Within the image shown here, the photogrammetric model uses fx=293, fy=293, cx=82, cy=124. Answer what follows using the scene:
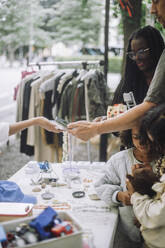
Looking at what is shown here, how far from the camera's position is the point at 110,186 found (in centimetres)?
174

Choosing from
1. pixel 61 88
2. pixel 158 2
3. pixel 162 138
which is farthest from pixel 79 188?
pixel 61 88

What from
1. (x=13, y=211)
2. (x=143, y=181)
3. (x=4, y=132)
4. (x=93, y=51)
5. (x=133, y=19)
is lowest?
(x=13, y=211)

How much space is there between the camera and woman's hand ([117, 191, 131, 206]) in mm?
1621

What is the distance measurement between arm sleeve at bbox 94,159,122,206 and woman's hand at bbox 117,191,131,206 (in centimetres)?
3

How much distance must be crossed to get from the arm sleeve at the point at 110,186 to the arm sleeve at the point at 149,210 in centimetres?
31

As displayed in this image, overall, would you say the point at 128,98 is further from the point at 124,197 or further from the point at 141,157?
the point at 124,197

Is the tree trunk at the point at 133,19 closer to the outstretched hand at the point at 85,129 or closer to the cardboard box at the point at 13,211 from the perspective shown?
the outstretched hand at the point at 85,129

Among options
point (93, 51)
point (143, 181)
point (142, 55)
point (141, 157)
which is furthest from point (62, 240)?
point (93, 51)

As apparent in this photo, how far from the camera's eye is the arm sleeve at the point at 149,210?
49.9 inches

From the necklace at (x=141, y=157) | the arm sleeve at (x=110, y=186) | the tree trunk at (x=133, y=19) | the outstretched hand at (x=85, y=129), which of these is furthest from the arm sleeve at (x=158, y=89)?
the tree trunk at (x=133, y=19)

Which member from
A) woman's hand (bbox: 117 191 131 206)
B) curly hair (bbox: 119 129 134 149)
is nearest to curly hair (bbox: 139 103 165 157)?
woman's hand (bbox: 117 191 131 206)

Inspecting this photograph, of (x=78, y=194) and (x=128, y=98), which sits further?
(x=128, y=98)

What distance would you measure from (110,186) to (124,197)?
134 millimetres

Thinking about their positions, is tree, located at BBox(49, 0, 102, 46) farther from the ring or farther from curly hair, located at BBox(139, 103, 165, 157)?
curly hair, located at BBox(139, 103, 165, 157)
